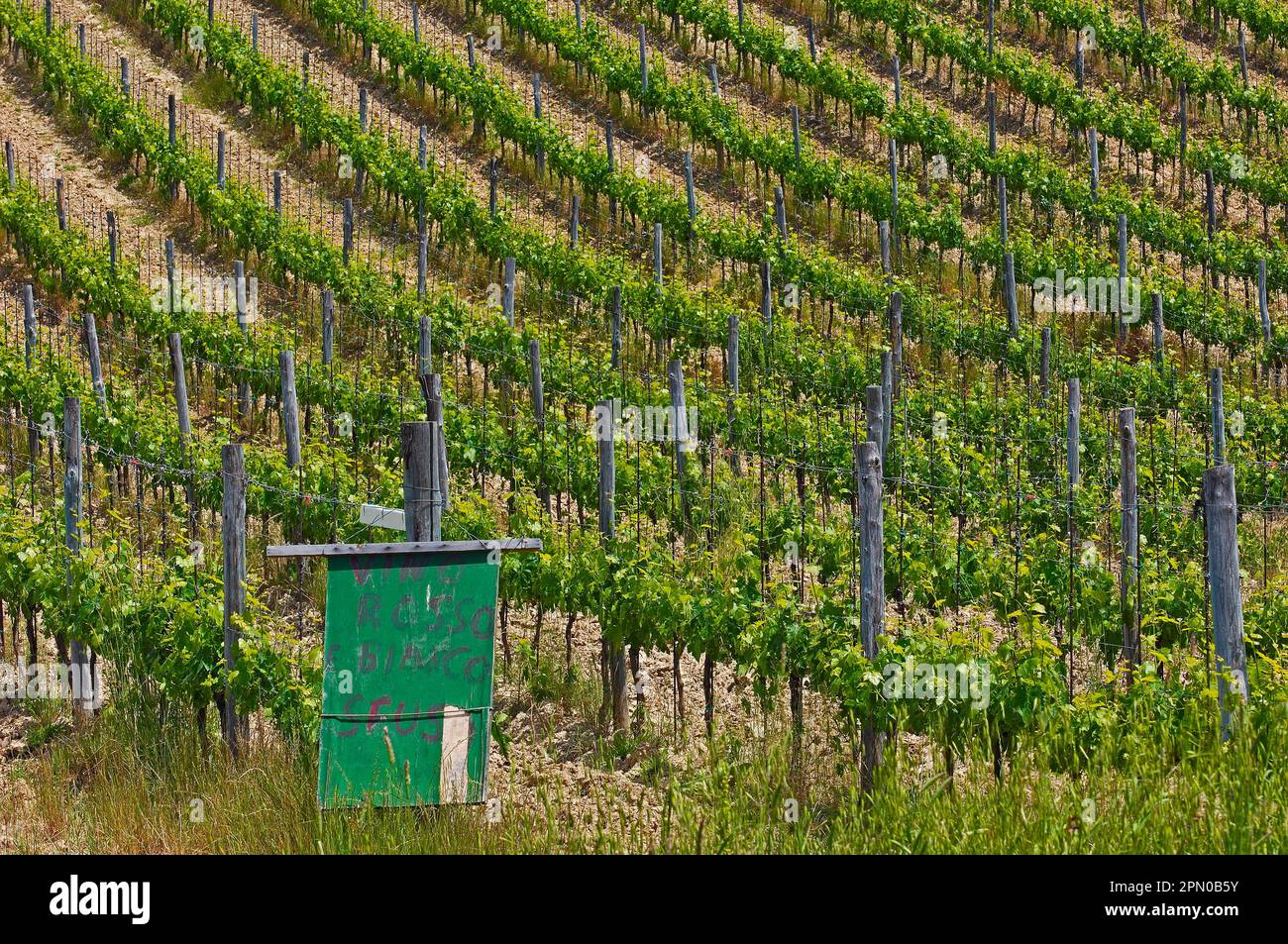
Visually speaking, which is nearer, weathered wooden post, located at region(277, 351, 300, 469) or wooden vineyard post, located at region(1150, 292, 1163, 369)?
weathered wooden post, located at region(277, 351, 300, 469)

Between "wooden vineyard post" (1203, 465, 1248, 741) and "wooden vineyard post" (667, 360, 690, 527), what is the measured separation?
4.66 m

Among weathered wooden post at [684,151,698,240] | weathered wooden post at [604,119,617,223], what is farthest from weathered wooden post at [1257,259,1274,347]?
weathered wooden post at [604,119,617,223]

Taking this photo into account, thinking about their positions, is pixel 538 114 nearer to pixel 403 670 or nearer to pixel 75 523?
pixel 75 523

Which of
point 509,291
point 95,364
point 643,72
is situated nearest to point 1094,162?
point 643,72

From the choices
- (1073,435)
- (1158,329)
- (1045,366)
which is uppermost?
(1158,329)

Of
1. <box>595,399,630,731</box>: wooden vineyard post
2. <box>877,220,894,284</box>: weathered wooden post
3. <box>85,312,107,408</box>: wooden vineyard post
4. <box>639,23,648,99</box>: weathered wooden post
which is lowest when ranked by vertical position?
<box>595,399,630,731</box>: wooden vineyard post

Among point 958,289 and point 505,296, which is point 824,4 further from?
point 505,296

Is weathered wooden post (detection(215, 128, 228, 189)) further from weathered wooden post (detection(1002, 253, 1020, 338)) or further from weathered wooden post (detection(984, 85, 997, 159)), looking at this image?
weathered wooden post (detection(984, 85, 997, 159))

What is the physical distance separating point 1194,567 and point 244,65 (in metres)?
19.4

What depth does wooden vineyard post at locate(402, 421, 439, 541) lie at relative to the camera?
25.0ft

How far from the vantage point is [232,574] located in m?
8.53

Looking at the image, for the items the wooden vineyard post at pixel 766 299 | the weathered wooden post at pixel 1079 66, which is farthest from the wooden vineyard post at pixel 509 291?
the weathered wooden post at pixel 1079 66

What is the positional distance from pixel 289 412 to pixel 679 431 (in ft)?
10.5

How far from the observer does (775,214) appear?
69.5 ft
